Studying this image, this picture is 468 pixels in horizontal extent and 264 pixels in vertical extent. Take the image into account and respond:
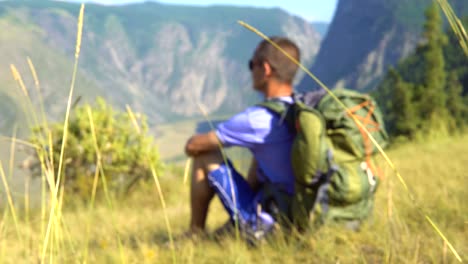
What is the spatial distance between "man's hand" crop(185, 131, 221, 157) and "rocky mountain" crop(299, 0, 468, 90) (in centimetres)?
13270

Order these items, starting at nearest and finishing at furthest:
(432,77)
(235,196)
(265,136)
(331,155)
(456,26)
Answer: (456,26) → (331,155) → (265,136) → (235,196) → (432,77)

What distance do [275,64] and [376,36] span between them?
185 metres

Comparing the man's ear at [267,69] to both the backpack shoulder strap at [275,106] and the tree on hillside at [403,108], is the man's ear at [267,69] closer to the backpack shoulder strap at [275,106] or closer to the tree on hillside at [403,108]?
the backpack shoulder strap at [275,106]

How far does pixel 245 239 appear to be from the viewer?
2.96m

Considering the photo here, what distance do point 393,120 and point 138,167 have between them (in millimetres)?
21016

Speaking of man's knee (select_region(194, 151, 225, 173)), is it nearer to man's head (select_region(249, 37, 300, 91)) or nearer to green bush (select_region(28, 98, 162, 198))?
man's head (select_region(249, 37, 300, 91))

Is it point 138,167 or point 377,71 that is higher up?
point 138,167

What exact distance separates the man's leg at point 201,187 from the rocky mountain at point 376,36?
132482mm

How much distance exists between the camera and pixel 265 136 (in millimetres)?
2994

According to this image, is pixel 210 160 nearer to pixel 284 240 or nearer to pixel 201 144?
pixel 201 144

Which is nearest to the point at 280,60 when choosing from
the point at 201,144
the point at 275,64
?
the point at 275,64

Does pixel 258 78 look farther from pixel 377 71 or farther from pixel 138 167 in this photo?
pixel 377 71

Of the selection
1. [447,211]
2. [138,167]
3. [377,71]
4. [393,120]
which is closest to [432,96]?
[393,120]

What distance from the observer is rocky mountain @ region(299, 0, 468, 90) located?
152125 mm
